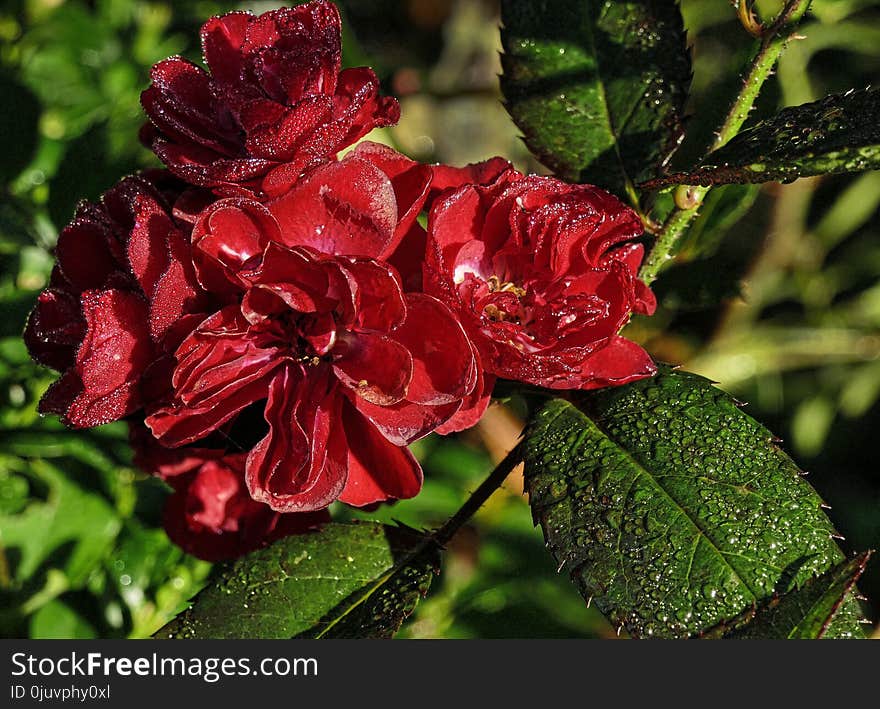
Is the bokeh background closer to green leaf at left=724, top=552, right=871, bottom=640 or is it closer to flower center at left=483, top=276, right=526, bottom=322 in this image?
flower center at left=483, top=276, right=526, bottom=322

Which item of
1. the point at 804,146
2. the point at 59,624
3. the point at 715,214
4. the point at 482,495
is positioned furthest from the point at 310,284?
the point at 59,624

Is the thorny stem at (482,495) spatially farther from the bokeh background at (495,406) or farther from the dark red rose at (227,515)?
the bokeh background at (495,406)

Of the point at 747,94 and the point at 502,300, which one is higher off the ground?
the point at 747,94

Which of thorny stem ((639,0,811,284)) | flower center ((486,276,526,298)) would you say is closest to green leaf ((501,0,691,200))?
thorny stem ((639,0,811,284))

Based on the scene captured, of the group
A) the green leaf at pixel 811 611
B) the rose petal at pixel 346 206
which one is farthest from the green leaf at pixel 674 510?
the rose petal at pixel 346 206

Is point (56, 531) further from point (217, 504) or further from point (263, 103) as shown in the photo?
point (263, 103)

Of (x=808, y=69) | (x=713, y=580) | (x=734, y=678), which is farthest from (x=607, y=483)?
(x=808, y=69)

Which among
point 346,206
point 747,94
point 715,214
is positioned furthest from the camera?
point 715,214

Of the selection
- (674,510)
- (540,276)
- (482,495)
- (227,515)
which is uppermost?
(540,276)
